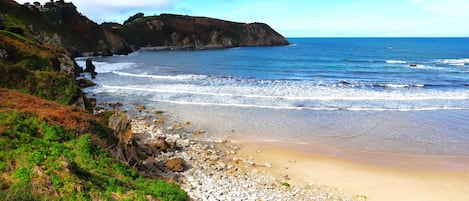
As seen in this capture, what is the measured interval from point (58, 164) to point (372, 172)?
11069 mm

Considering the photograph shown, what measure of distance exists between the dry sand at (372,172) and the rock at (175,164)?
309 centimetres

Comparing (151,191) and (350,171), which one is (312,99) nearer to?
(350,171)

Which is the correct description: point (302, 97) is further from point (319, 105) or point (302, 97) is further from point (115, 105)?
point (115, 105)

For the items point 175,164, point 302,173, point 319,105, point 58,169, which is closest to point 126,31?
point 319,105

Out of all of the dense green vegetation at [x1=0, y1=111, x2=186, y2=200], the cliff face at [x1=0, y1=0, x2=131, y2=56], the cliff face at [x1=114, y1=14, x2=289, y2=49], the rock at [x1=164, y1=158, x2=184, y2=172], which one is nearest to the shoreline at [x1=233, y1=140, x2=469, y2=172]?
the rock at [x1=164, y1=158, x2=184, y2=172]

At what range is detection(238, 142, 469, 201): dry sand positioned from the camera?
11430mm

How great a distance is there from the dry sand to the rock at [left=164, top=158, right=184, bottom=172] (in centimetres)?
309

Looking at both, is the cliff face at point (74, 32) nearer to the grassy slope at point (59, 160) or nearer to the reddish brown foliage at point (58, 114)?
the reddish brown foliage at point (58, 114)

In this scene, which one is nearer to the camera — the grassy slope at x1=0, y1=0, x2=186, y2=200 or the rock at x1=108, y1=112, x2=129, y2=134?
the grassy slope at x1=0, y1=0, x2=186, y2=200

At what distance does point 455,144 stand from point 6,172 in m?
18.2

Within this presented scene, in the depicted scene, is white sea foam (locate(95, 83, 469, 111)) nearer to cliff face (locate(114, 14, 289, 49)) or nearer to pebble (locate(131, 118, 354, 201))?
pebble (locate(131, 118, 354, 201))

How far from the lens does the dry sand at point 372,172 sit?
37.5 ft

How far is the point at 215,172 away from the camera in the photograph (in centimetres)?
1238

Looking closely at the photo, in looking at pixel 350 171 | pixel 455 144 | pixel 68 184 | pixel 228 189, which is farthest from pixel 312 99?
pixel 68 184
